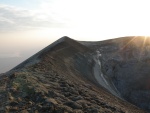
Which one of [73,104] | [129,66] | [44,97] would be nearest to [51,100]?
[44,97]

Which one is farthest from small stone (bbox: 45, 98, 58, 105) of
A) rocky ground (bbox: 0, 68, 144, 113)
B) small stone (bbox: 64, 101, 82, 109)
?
small stone (bbox: 64, 101, 82, 109)

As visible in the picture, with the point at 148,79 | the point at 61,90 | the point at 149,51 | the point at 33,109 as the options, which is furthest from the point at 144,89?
the point at 33,109

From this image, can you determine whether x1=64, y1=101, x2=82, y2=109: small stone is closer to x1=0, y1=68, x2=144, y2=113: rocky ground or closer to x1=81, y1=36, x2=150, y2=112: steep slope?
x1=0, y1=68, x2=144, y2=113: rocky ground

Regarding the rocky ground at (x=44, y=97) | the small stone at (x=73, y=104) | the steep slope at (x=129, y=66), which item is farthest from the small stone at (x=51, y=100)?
the steep slope at (x=129, y=66)

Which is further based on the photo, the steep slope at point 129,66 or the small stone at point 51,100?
the steep slope at point 129,66

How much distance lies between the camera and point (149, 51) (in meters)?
65.9

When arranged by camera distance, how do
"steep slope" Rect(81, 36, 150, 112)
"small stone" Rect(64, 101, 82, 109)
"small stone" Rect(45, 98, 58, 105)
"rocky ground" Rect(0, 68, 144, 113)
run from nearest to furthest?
"rocky ground" Rect(0, 68, 144, 113) < "small stone" Rect(45, 98, 58, 105) < "small stone" Rect(64, 101, 82, 109) < "steep slope" Rect(81, 36, 150, 112)

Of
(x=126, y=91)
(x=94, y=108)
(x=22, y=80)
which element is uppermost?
(x=22, y=80)

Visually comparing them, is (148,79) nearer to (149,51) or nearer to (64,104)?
(149,51)

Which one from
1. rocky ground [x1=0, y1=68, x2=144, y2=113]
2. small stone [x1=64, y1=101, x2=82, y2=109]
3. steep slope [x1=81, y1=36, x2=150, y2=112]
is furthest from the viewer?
steep slope [x1=81, y1=36, x2=150, y2=112]

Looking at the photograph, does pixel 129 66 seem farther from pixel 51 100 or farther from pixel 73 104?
pixel 51 100

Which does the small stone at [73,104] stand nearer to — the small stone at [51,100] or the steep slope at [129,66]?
the small stone at [51,100]

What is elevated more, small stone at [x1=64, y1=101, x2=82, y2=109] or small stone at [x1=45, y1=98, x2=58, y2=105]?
small stone at [x1=45, y1=98, x2=58, y2=105]

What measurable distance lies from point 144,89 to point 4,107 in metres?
47.5
